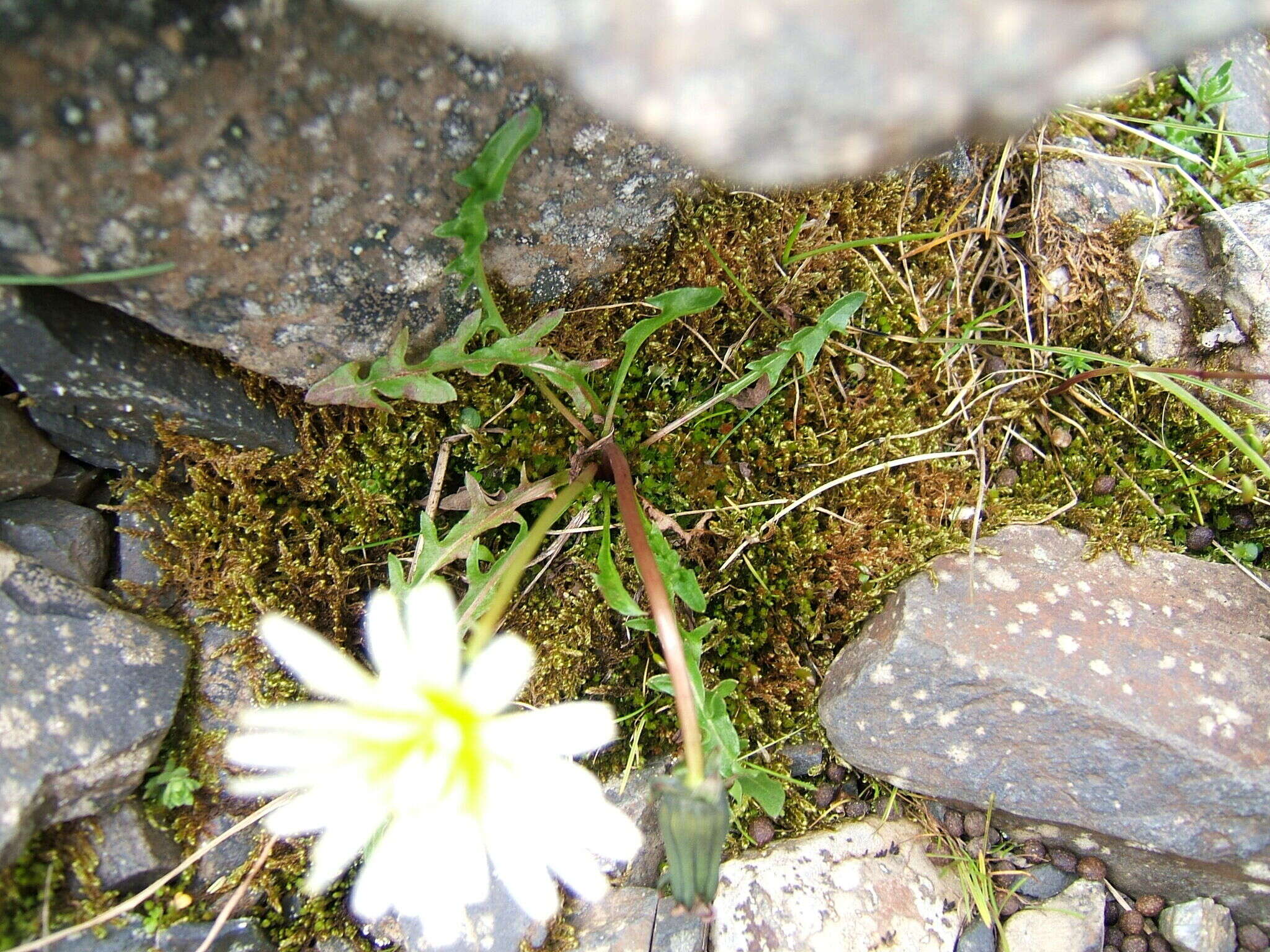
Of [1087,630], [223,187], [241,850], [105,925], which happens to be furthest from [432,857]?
[1087,630]

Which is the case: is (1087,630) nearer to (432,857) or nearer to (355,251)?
(432,857)

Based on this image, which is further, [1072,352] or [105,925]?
[1072,352]

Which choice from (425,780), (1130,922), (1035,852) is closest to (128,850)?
(425,780)

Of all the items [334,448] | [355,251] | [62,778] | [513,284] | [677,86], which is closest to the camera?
[677,86]

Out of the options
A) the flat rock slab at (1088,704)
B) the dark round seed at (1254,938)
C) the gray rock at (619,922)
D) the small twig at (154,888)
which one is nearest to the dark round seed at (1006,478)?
the flat rock slab at (1088,704)

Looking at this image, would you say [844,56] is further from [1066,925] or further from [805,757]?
[1066,925]

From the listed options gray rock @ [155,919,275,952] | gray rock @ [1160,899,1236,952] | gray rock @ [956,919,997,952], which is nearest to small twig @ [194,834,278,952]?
gray rock @ [155,919,275,952]

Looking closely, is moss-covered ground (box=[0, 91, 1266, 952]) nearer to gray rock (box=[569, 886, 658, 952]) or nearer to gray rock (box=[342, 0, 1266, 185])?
gray rock (box=[569, 886, 658, 952])

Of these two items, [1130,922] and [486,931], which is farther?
[1130,922]

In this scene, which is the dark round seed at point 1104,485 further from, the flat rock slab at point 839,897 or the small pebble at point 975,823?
the flat rock slab at point 839,897
